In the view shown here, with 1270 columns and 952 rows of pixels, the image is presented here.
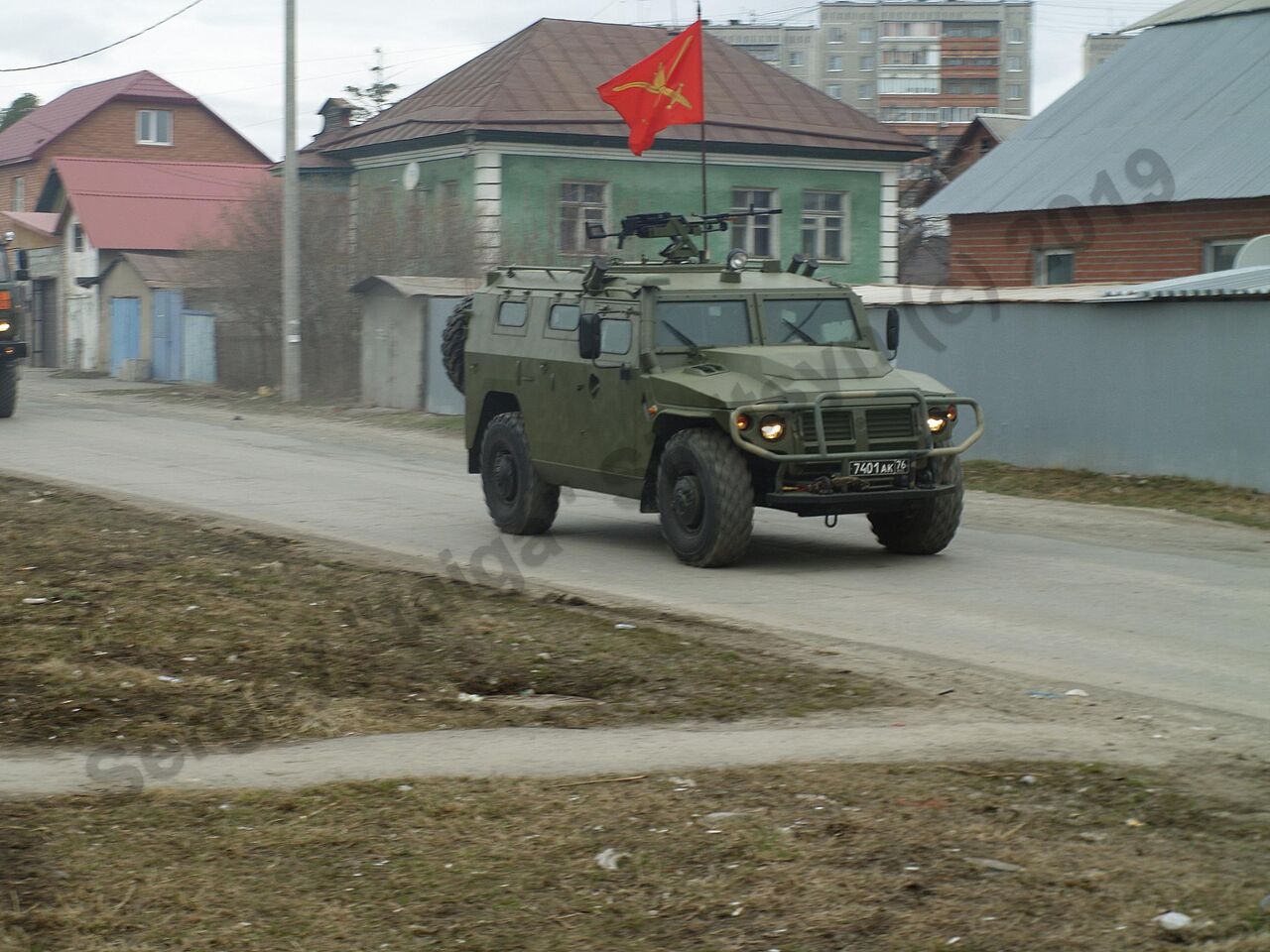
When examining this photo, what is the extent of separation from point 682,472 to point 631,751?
506 cm

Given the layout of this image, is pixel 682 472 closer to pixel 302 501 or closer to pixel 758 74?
pixel 302 501

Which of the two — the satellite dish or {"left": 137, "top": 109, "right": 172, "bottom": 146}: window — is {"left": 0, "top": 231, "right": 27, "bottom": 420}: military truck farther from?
{"left": 137, "top": 109, "right": 172, "bottom": 146}: window

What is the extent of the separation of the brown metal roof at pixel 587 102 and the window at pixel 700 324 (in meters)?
22.2

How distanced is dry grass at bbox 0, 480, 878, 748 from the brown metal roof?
24.3 metres

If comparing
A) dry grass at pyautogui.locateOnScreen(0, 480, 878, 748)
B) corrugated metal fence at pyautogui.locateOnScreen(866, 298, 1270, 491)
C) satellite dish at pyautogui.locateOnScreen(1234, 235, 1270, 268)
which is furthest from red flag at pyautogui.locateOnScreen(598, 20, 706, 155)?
dry grass at pyautogui.locateOnScreen(0, 480, 878, 748)

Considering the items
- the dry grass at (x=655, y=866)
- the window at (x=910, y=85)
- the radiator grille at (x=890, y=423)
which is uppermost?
the window at (x=910, y=85)

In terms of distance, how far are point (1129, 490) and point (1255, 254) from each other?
4.58 meters

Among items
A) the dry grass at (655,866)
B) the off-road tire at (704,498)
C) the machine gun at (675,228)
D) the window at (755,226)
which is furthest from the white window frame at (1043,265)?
the dry grass at (655,866)

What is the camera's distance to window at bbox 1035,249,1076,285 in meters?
26.3

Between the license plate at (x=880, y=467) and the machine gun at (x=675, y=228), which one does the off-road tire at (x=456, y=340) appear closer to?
the machine gun at (x=675, y=228)

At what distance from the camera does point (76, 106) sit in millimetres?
62750

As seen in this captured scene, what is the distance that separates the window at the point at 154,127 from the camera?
62.9 metres

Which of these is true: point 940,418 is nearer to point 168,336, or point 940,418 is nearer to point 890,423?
point 890,423

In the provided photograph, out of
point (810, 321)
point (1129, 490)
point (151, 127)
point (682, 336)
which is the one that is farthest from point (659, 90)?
point (151, 127)
